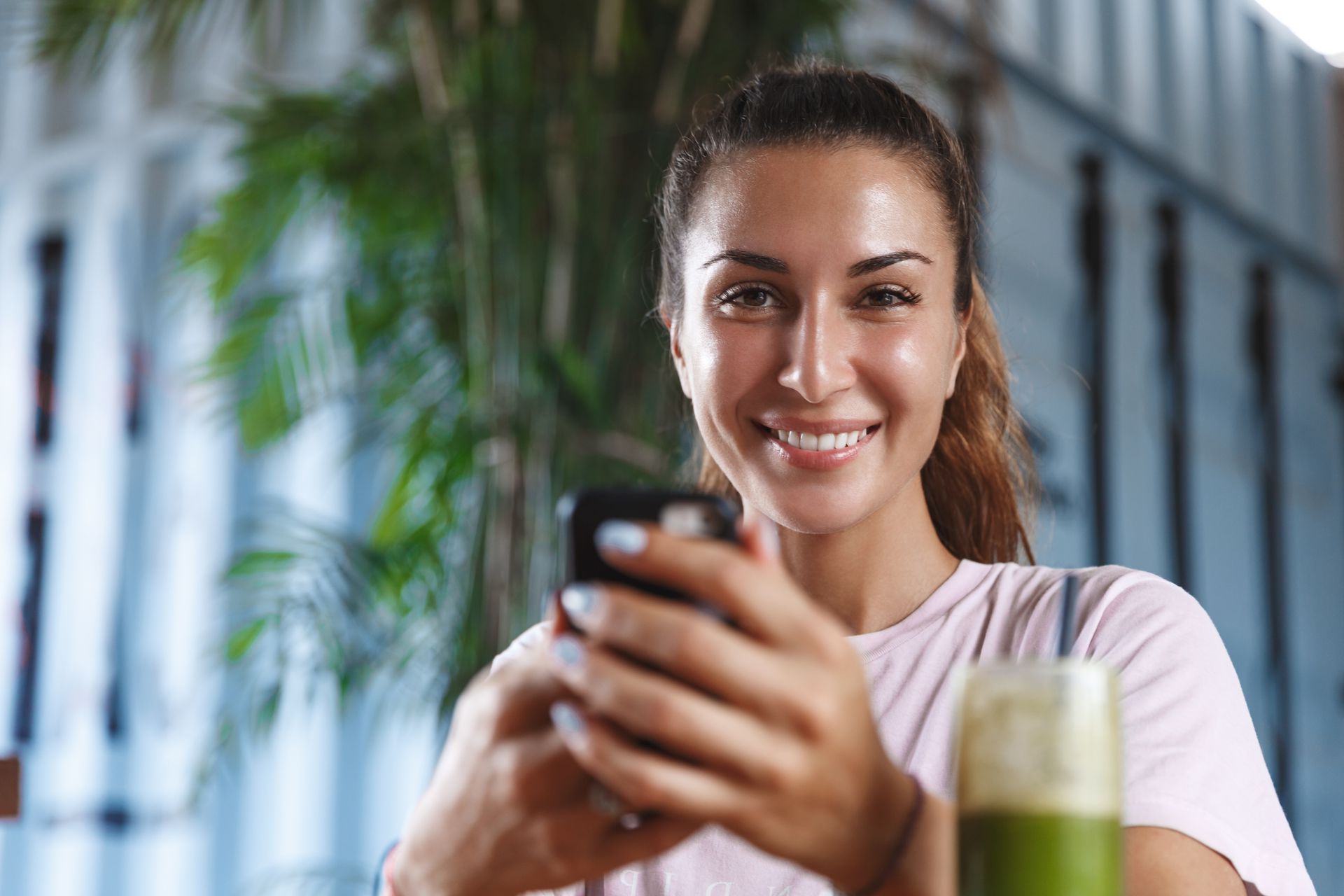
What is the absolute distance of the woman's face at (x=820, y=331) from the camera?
0.98 meters

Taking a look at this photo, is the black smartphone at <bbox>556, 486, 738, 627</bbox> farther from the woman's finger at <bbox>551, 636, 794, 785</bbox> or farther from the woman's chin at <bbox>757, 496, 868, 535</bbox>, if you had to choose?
the woman's chin at <bbox>757, 496, 868, 535</bbox>

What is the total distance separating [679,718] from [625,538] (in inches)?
2.6

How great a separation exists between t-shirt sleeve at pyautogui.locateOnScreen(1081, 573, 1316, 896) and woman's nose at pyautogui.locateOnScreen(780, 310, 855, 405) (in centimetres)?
25

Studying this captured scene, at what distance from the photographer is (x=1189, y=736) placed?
0.85m

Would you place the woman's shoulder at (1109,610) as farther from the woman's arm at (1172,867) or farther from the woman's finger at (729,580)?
the woman's finger at (729,580)

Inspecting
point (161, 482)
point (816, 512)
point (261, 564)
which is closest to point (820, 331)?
point (816, 512)

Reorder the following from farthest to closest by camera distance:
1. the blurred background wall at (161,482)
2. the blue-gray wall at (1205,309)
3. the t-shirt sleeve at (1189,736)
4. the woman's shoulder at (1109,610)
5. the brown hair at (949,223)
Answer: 1. the blue-gray wall at (1205,309)
2. the blurred background wall at (161,482)
3. the brown hair at (949,223)
4. the woman's shoulder at (1109,610)
5. the t-shirt sleeve at (1189,736)

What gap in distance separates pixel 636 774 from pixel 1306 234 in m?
6.14

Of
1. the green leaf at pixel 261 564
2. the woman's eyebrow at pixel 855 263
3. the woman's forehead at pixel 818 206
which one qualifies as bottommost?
the green leaf at pixel 261 564

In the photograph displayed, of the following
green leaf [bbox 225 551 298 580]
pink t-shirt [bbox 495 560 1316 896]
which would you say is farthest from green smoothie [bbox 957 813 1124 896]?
green leaf [bbox 225 551 298 580]

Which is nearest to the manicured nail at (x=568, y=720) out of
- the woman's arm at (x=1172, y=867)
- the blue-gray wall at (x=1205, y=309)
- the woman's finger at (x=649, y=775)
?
the woman's finger at (x=649, y=775)

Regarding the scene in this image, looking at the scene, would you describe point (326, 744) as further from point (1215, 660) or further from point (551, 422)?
point (1215, 660)

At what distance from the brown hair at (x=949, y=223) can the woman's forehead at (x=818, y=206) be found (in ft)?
0.08

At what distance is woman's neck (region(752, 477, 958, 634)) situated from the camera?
3.76ft
